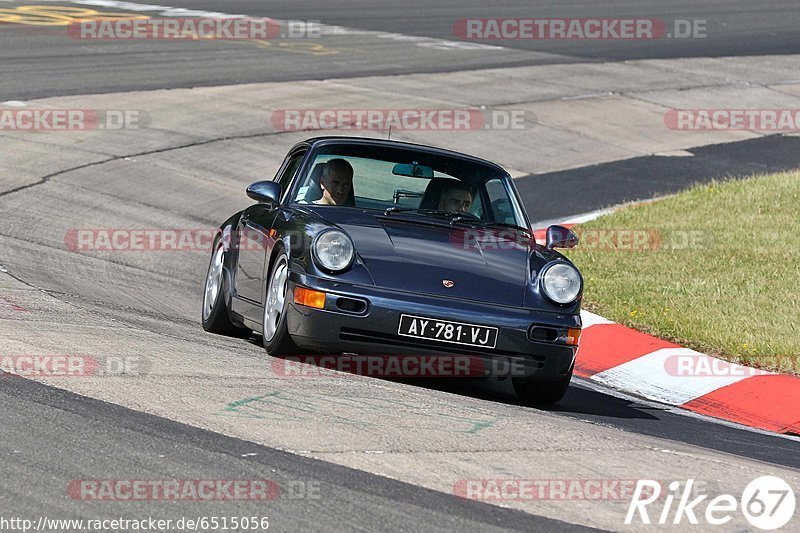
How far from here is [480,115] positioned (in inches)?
768

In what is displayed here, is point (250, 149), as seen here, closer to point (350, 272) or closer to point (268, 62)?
point (268, 62)

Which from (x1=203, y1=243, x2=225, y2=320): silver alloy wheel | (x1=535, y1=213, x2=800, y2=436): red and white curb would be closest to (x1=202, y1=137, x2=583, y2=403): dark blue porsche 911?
(x1=203, y1=243, x2=225, y2=320): silver alloy wheel

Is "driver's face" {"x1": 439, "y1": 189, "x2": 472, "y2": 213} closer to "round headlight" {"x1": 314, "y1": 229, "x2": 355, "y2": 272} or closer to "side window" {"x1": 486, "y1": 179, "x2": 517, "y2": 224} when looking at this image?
"side window" {"x1": 486, "y1": 179, "x2": 517, "y2": 224}

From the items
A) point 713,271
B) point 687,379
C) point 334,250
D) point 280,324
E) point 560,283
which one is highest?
point 334,250

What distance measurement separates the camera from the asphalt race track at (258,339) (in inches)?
193

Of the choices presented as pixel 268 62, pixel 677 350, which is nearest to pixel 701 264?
pixel 677 350

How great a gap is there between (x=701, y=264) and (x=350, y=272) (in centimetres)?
546

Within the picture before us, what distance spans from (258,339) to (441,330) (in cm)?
241

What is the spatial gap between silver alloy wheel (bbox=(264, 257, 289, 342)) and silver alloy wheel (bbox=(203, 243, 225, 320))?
1282 millimetres

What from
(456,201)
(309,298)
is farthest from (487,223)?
(309,298)

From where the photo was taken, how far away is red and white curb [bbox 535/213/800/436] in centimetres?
796

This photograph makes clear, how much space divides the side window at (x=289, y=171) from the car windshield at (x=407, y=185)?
0.94ft

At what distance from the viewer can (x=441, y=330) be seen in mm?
6859

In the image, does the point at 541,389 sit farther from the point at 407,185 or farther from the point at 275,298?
the point at 407,185
